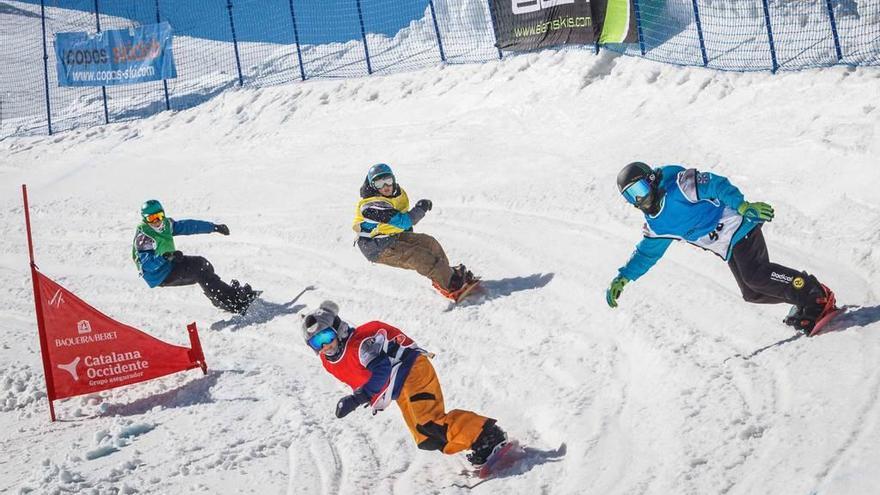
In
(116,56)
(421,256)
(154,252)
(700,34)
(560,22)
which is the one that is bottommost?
(421,256)

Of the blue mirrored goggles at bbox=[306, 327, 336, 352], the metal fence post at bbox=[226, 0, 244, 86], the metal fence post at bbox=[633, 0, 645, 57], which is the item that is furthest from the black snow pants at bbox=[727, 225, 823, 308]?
the metal fence post at bbox=[226, 0, 244, 86]

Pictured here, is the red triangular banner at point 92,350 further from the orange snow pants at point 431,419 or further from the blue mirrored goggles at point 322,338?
the orange snow pants at point 431,419

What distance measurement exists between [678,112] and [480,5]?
5.88 m

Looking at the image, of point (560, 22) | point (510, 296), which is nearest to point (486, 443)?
point (510, 296)

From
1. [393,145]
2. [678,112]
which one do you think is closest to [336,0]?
[393,145]

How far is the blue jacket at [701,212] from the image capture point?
6.91 meters

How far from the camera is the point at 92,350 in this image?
9.54m

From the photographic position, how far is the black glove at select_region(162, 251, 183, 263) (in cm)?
1155

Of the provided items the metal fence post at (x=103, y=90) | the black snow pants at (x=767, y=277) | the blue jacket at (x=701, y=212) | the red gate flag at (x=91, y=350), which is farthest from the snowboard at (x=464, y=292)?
the metal fence post at (x=103, y=90)

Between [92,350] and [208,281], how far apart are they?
7.32 ft

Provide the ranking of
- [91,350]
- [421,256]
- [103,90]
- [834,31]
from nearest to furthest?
[91,350], [421,256], [834,31], [103,90]

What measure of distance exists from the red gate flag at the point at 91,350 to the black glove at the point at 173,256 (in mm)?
→ 1978

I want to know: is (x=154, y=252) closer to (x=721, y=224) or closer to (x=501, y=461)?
(x=501, y=461)

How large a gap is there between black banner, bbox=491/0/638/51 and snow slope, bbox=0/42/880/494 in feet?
1.12
